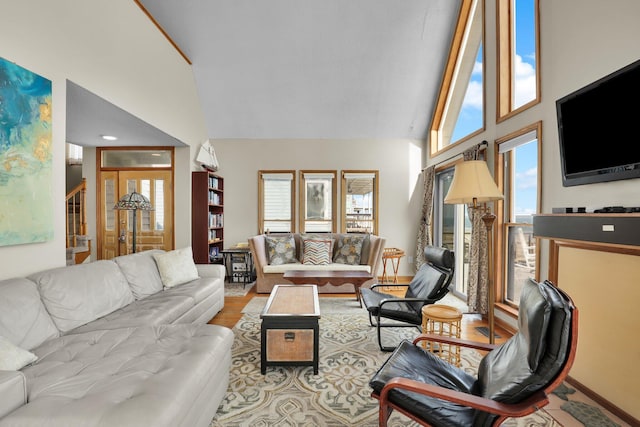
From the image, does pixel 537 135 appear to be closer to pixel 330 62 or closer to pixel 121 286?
pixel 330 62

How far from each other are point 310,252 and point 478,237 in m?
2.65

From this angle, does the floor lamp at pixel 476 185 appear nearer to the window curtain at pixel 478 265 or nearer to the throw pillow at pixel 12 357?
the window curtain at pixel 478 265

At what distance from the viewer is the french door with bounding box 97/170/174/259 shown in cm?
511

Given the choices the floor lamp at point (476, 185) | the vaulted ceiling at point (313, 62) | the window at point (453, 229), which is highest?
the vaulted ceiling at point (313, 62)

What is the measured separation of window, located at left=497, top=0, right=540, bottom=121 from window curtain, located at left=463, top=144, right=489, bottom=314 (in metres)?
0.61

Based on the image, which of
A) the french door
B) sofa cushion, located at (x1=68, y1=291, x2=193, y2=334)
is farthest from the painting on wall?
the french door

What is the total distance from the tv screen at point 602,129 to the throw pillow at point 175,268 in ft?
12.7

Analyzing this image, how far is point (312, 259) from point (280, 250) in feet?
1.93

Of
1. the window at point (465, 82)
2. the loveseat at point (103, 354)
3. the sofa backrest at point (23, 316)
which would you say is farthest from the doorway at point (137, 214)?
the window at point (465, 82)

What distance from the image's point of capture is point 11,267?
2.20 m

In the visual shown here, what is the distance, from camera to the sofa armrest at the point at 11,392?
1.19 m

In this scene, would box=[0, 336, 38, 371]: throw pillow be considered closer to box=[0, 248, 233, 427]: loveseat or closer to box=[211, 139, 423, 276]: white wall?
box=[0, 248, 233, 427]: loveseat

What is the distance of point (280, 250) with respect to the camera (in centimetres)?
528

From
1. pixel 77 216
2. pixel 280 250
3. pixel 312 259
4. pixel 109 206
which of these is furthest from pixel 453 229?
pixel 77 216
